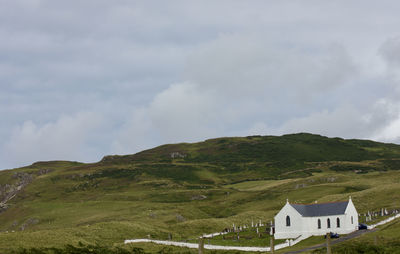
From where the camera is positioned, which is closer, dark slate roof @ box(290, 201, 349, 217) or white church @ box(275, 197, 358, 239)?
white church @ box(275, 197, 358, 239)

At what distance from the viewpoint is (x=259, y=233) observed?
90688mm

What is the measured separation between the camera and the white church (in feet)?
283

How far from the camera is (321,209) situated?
90.2 meters

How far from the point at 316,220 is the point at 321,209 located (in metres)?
2.52

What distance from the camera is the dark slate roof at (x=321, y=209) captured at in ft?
288

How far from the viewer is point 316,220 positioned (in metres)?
88.9

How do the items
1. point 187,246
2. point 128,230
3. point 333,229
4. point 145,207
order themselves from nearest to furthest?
1. point 187,246
2. point 333,229
3. point 128,230
4. point 145,207

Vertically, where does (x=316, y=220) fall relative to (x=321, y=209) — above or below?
below

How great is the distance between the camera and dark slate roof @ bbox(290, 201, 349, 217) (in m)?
87.7

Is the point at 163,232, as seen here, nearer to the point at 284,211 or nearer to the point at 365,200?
the point at 284,211

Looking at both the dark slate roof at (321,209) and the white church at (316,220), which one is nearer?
the white church at (316,220)

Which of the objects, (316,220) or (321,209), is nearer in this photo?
(316,220)

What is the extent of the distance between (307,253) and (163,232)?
47.3 metres

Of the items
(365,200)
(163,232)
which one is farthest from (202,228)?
(365,200)
